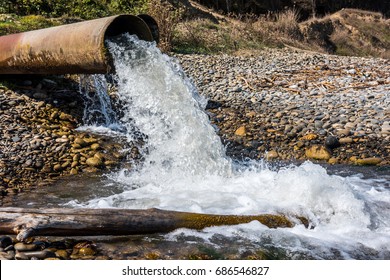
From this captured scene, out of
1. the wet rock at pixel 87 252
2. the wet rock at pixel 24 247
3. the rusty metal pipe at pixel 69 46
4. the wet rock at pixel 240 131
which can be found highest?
the rusty metal pipe at pixel 69 46

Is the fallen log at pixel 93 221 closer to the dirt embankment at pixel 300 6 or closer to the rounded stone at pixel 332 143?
the rounded stone at pixel 332 143

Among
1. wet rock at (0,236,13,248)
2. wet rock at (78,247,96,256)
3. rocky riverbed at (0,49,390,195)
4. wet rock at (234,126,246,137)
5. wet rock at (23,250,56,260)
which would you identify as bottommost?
wet rock at (234,126,246,137)

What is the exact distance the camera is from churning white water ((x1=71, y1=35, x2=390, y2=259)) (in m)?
3.40

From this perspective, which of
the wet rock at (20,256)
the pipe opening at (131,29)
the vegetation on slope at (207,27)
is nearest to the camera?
the wet rock at (20,256)

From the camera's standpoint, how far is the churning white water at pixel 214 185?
3402 millimetres

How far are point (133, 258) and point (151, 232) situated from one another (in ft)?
1.16

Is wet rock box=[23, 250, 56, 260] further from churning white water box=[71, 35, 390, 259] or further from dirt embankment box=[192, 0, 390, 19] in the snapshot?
dirt embankment box=[192, 0, 390, 19]

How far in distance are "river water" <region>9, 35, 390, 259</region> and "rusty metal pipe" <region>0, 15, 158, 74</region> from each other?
258mm

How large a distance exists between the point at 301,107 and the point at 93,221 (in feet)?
17.2

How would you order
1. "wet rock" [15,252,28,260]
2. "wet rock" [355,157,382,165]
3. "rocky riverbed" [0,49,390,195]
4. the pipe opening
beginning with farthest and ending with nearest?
the pipe opening, "wet rock" [355,157,382,165], "rocky riverbed" [0,49,390,195], "wet rock" [15,252,28,260]

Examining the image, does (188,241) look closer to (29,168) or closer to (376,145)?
(29,168)

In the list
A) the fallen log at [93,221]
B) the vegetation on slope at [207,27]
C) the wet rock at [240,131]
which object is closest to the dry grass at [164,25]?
the vegetation on slope at [207,27]

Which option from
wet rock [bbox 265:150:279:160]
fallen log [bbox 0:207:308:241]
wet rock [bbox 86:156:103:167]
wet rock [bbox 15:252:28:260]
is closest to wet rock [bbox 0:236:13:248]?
fallen log [bbox 0:207:308:241]

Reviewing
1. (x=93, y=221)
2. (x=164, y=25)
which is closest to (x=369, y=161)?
(x=93, y=221)
